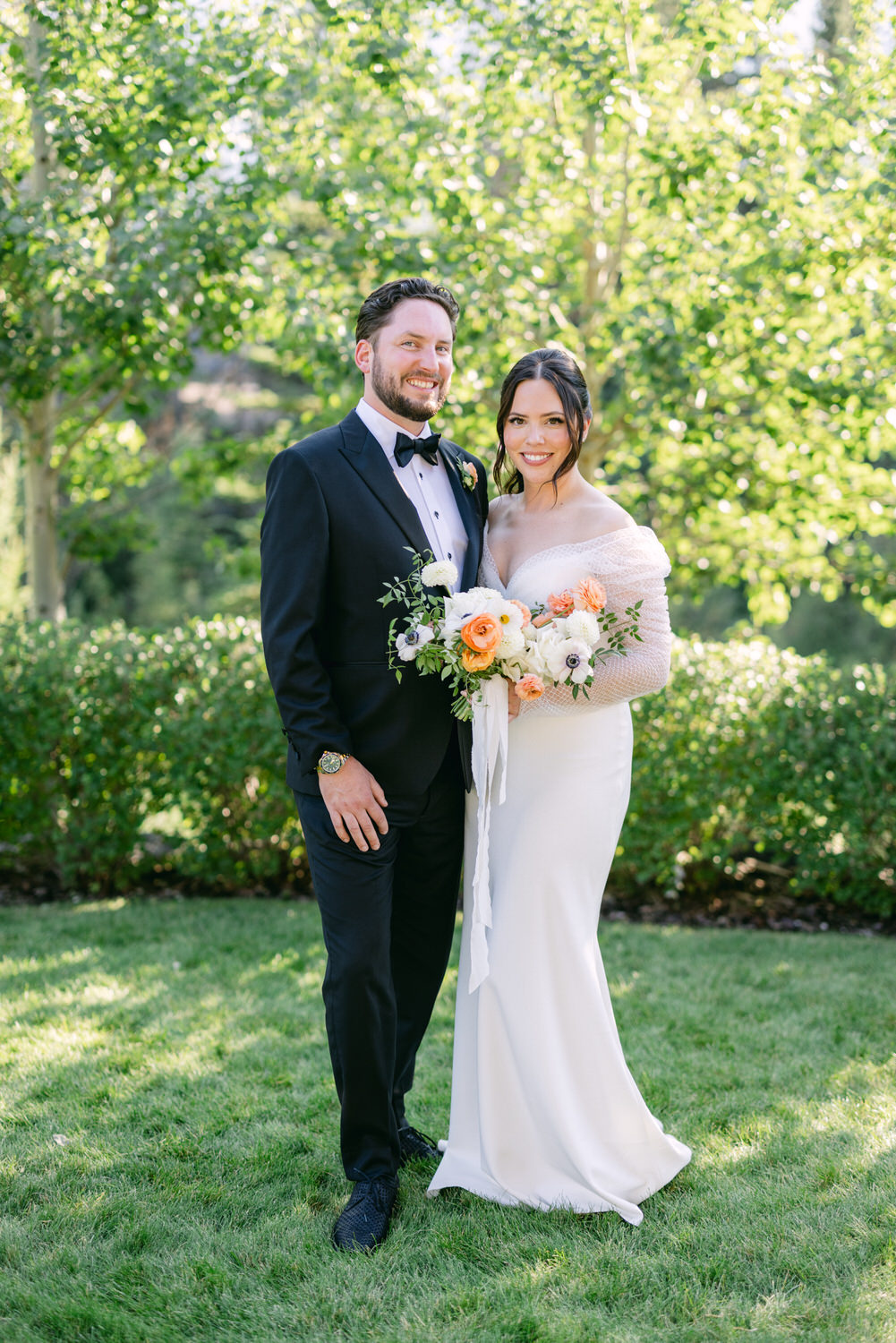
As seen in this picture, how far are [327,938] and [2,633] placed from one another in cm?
426

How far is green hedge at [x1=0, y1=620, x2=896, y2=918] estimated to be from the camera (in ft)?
19.0

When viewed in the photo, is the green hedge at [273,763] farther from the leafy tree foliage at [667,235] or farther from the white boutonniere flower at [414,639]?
the white boutonniere flower at [414,639]

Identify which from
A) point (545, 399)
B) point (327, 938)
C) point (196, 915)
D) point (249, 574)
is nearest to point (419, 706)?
point (327, 938)

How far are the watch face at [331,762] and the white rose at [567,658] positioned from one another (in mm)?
582

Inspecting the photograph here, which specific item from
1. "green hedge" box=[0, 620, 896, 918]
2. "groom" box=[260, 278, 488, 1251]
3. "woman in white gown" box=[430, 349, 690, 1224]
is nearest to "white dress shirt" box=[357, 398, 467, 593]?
"groom" box=[260, 278, 488, 1251]

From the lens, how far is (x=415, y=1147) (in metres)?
3.28

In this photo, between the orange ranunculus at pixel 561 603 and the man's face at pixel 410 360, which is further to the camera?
the man's face at pixel 410 360

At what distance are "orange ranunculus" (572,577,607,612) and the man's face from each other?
63 centimetres

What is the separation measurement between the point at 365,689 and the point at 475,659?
0.40 metres

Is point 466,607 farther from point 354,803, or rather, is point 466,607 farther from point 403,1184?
point 403,1184

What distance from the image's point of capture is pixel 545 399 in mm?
3096

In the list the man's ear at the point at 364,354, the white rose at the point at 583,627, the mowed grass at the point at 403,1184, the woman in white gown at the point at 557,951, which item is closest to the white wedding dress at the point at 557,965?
the woman in white gown at the point at 557,951

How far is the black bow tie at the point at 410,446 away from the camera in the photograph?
2.97 m

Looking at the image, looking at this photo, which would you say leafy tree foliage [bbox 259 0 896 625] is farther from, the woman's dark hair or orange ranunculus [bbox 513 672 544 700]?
orange ranunculus [bbox 513 672 544 700]
